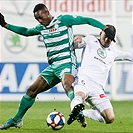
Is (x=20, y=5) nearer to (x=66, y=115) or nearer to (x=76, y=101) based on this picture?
(x=66, y=115)

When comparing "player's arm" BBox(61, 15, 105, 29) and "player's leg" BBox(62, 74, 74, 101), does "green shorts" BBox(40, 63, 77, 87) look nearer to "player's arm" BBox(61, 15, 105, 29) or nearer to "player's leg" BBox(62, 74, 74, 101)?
"player's leg" BBox(62, 74, 74, 101)

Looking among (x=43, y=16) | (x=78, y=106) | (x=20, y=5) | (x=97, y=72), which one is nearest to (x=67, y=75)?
(x=97, y=72)

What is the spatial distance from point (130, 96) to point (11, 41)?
12.0ft

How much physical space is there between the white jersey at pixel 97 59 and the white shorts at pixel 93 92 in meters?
0.09

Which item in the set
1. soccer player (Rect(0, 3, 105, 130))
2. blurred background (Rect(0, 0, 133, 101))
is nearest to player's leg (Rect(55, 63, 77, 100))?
soccer player (Rect(0, 3, 105, 130))

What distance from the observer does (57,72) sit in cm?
1057

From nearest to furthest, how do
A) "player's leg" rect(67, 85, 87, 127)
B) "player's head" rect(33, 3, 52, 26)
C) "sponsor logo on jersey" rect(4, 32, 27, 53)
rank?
1. "player's leg" rect(67, 85, 87, 127)
2. "player's head" rect(33, 3, 52, 26)
3. "sponsor logo on jersey" rect(4, 32, 27, 53)

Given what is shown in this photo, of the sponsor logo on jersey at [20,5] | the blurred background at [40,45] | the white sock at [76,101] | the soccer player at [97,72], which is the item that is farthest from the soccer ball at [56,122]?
the sponsor logo on jersey at [20,5]

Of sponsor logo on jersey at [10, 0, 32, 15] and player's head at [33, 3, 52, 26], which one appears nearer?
player's head at [33, 3, 52, 26]

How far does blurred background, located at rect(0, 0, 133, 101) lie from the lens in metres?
17.9

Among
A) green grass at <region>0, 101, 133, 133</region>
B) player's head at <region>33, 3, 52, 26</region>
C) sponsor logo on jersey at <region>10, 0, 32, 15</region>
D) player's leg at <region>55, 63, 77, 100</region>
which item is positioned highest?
sponsor logo on jersey at <region>10, 0, 32, 15</region>

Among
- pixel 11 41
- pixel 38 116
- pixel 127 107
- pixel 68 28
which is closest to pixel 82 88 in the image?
pixel 68 28

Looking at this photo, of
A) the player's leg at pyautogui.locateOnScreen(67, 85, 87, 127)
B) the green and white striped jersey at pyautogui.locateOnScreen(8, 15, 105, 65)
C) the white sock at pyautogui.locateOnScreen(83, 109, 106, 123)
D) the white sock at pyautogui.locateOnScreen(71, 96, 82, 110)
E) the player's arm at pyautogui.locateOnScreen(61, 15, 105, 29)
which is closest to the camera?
the player's leg at pyautogui.locateOnScreen(67, 85, 87, 127)

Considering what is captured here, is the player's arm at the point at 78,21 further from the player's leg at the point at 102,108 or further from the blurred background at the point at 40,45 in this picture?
the blurred background at the point at 40,45
